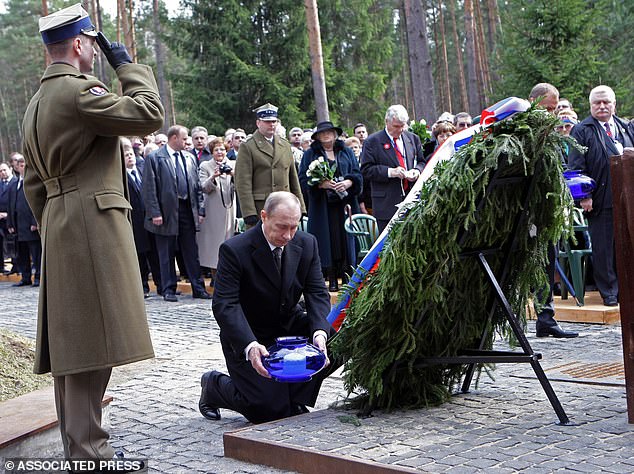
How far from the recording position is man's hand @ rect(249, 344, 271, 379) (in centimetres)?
528

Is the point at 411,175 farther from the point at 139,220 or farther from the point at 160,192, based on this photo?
the point at 139,220

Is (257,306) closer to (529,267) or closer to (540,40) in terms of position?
(529,267)

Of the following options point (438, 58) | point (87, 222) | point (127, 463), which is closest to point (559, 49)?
point (87, 222)

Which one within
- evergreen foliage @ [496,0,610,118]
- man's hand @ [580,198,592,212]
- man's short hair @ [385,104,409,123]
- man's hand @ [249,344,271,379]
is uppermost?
evergreen foliage @ [496,0,610,118]

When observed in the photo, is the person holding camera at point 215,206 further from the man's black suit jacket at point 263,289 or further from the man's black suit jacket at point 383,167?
the man's black suit jacket at point 263,289

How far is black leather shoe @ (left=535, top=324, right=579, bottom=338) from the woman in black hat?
363cm

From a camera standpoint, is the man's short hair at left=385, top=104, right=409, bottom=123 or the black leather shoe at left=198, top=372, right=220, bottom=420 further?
the man's short hair at left=385, top=104, right=409, bottom=123

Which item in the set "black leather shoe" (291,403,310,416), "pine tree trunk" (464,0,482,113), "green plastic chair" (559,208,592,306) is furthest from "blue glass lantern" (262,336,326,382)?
"pine tree trunk" (464,0,482,113)

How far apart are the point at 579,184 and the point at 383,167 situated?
2.34 m

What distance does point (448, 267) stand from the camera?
5.11 metres

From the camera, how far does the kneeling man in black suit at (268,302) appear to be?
5602 millimetres

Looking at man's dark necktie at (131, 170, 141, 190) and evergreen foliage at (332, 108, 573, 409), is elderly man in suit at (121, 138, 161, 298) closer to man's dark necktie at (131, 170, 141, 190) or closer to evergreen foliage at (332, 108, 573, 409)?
man's dark necktie at (131, 170, 141, 190)

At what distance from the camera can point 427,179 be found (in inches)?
204

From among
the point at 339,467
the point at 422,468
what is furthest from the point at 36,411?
the point at 422,468
